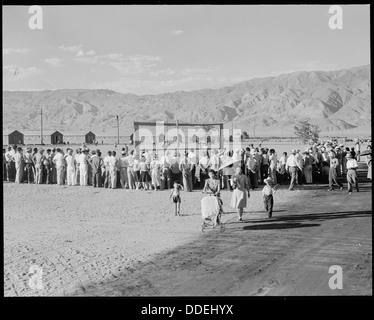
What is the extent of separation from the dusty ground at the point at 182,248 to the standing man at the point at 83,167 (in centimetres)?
340

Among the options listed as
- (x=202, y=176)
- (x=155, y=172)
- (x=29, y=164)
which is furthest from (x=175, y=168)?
(x=29, y=164)

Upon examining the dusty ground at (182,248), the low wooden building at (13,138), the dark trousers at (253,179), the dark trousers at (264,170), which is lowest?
the dusty ground at (182,248)

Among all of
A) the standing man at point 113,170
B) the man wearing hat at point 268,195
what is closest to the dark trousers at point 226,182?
the standing man at point 113,170

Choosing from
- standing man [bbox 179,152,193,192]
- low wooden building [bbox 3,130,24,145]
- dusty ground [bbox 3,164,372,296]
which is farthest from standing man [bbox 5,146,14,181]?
low wooden building [bbox 3,130,24,145]

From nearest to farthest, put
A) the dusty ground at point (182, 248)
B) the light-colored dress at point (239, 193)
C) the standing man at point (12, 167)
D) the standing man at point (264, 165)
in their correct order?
the dusty ground at point (182, 248) → the light-colored dress at point (239, 193) → the standing man at point (264, 165) → the standing man at point (12, 167)

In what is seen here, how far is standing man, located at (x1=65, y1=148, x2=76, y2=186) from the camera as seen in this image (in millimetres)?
19703

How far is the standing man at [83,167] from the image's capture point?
1942 cm

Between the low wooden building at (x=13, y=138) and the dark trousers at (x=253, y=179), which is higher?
the low wooden building at (x=13, y=138)

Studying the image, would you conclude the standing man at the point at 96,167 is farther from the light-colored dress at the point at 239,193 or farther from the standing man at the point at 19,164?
the light-colored dress at the point at 239,193

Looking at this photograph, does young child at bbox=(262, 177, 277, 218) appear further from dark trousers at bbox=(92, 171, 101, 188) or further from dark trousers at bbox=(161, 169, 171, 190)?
dark trousers at bbox=(92, 171, 101, 188)

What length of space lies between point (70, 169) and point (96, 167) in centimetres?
133

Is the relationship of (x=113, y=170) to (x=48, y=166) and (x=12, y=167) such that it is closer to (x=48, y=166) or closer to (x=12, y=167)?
(x=48, y=166)

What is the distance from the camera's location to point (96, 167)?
758 inches
